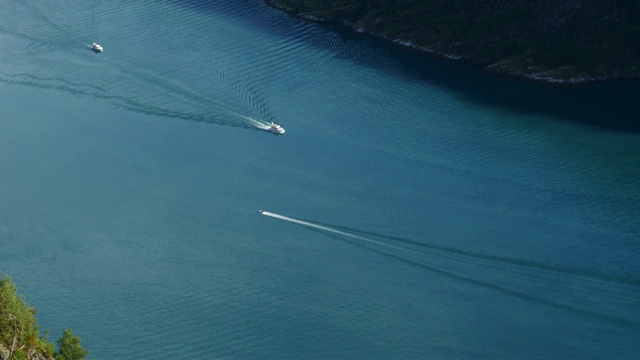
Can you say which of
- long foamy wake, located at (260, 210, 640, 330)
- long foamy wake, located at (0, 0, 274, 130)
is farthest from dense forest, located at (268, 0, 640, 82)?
long foamy wake, located at (260, 210, 640, 330)

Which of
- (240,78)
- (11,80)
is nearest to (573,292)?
(240,78)

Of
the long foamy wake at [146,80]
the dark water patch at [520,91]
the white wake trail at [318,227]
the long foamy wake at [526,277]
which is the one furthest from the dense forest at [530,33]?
the white wake trail at [318,227]

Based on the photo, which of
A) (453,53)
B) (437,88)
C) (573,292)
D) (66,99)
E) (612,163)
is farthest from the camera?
(453,53)

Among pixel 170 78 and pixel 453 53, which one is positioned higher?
pixel 453 53

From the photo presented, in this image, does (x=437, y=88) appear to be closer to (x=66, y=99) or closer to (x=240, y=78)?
(x=240, y=78)

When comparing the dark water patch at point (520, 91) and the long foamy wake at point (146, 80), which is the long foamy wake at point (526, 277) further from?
the dark water patch at point (520, 91)

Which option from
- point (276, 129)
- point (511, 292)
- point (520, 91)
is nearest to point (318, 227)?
point (511, 292)

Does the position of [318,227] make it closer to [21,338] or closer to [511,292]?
[511,292]

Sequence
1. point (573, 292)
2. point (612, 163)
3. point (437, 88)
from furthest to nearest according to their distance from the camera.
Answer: point (437, 88)
point (612, 163)
point (573, 292)
